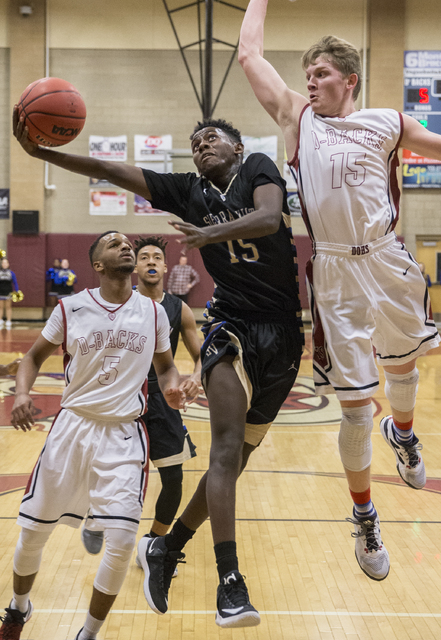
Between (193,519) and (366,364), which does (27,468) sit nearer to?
(193,519)

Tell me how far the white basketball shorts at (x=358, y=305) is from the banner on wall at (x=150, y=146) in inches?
612

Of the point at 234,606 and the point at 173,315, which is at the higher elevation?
the point at 173,315

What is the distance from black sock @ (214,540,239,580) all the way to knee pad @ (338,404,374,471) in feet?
2.60

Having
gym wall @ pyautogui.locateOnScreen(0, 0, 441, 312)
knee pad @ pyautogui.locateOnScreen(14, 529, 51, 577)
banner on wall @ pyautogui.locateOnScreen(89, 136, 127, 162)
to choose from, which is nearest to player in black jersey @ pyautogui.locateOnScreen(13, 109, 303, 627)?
knee pad @ pyautogui.locateOnScreen(14, 529, 51, 577)

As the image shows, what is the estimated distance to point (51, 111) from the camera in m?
3.01

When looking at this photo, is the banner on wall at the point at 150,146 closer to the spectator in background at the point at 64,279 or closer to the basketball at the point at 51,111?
the spectator in background at the point at 64,279

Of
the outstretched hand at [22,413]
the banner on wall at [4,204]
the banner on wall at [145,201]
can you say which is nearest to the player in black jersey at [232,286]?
the outstretched hand at [22,413]

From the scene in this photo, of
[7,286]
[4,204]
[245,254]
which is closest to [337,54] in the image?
[245,254]

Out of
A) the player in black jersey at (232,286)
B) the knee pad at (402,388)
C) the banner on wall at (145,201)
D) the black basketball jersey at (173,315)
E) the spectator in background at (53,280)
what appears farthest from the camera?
Result: the spectator in background at (53,280)

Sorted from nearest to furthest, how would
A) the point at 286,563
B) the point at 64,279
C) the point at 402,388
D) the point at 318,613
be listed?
the point at 402,388, the point at 318,613, the point at 286,563, the point at 64,279

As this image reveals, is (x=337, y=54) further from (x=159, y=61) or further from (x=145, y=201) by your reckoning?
(x=159, y=61)

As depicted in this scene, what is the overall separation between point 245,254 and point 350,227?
0.47m

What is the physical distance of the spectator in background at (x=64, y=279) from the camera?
17.5m

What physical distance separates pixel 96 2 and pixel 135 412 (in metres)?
17.3
